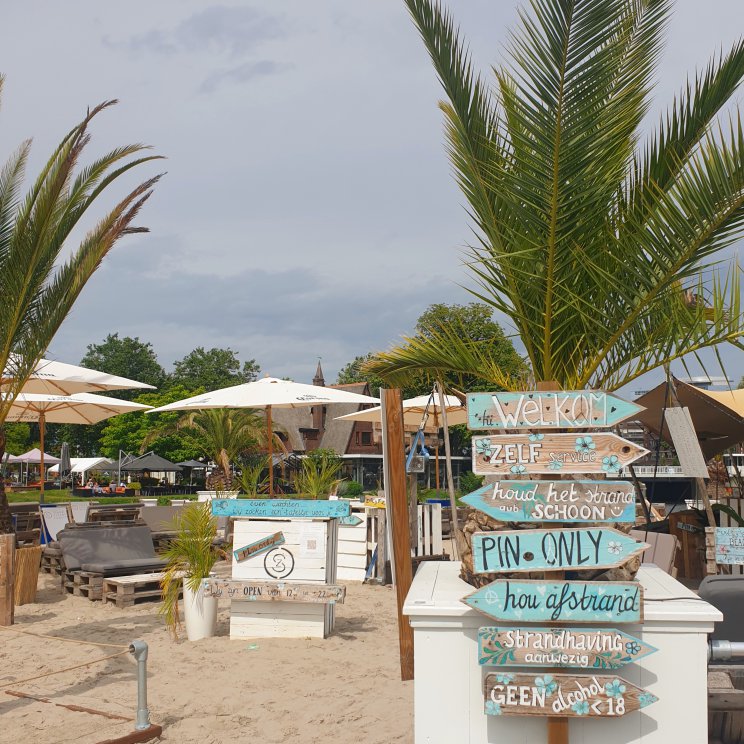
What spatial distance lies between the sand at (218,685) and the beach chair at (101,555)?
109cm

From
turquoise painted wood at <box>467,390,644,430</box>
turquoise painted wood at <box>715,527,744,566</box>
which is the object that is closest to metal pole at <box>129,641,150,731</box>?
turquoise painted wood at <box>467,390,644,430</box>

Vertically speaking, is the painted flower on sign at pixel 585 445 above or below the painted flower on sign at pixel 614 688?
above

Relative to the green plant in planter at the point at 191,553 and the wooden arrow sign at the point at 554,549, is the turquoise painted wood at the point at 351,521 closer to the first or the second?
the green plant in planter at the point at 191,553

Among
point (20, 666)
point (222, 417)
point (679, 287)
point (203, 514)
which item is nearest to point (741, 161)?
point (679, 287)

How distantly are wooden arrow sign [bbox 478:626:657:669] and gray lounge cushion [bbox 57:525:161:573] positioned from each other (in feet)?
24.1

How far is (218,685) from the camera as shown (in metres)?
5.90

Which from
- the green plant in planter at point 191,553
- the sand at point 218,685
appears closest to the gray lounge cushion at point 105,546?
the sand at point 218,685

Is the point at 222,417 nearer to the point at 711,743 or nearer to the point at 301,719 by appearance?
the point at 301,719

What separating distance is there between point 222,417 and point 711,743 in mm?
24765

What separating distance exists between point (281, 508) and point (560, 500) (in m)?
4.37

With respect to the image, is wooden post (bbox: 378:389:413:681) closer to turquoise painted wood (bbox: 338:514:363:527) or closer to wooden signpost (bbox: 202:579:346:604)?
wooden signpost (bbox: 202:579:346:604)

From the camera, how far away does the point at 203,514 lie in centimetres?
745

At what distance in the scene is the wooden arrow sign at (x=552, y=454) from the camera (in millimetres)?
3459

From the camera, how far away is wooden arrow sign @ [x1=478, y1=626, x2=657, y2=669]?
11.0ft
